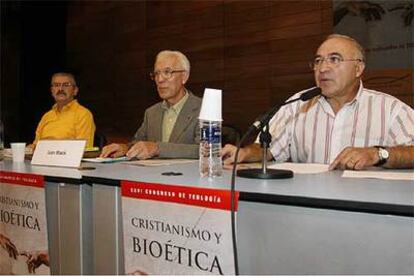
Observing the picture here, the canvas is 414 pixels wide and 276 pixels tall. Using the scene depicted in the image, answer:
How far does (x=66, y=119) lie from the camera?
3023 millimetres

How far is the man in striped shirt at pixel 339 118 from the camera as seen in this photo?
181 centimetres

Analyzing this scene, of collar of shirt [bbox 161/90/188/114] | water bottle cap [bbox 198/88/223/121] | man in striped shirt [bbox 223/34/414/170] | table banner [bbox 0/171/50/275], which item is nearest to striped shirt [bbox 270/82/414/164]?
man in striped shirt [bbox 223/34/414/170]

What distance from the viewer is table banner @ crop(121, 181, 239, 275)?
1008 millimetres

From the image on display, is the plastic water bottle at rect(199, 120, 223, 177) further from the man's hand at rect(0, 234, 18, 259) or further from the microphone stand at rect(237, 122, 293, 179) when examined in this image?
the man's hand at rect(0, 234, 18, 259)

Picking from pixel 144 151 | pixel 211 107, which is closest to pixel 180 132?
pixel 144 151

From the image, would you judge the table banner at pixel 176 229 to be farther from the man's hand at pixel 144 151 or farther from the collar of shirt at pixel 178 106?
the collar of shirt at pixel 178 106

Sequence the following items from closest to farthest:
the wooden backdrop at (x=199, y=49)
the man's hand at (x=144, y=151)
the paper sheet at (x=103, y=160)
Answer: the paper sheet at (x=103, y=160) < the man's hand at (x=144, y=151) < the wooden backdrop at (x=199, y=49)

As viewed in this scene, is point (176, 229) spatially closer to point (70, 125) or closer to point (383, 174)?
point (383, 174)

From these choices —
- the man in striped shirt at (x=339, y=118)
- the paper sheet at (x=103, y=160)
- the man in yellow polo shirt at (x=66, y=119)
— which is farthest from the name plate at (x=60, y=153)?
the man in yellow polo shirt at (x=66, y=119)

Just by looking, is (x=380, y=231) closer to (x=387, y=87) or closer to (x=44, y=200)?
(x=44, y=200)

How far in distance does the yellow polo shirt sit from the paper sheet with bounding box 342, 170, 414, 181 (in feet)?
6.89

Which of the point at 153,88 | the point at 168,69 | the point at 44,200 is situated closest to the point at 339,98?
the point at 168,69

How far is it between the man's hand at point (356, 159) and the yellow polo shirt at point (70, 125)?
202 centimetres

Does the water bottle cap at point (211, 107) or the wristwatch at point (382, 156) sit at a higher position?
the water bottle cap at point (211, 107)
